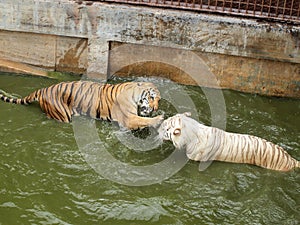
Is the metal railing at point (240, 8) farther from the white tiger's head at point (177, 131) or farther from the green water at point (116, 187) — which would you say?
the white tiger's head at point (177, 131)

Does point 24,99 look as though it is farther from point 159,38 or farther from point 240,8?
point 240,8

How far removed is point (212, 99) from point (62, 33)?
2.25 metres

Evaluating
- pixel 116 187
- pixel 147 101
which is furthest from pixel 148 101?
pixel 116 187

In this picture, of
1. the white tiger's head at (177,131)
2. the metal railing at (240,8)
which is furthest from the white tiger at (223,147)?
the metal railing at (240,8)

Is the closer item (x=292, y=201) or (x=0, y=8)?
(x=292, y=201)

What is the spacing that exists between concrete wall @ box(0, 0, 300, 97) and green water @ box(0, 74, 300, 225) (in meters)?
1.03

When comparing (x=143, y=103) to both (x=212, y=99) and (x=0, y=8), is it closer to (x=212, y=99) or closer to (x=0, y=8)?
(x=212, y=99)

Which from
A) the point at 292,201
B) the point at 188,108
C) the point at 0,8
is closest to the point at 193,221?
the point at 292,201

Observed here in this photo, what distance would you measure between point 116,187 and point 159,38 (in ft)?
8.62

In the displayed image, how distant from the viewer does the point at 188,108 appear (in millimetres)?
6867

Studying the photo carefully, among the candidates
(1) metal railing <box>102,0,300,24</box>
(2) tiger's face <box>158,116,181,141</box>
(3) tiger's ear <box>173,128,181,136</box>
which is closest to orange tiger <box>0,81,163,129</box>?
(2) tiger's face <box>158,116,181,141</box>

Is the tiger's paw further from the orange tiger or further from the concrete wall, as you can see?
the concrete wall

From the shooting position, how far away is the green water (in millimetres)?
4961

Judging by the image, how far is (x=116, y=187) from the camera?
532cm
